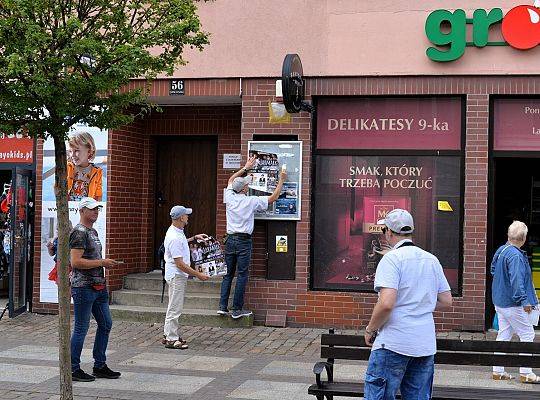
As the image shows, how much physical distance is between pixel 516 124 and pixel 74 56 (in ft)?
22.0

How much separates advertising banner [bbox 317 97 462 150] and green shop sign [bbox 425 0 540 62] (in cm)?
69

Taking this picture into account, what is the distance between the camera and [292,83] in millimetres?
10727

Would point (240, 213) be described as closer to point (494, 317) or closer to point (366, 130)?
point (366, 130)

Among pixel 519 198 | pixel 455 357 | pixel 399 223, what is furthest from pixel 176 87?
pixel 399 223

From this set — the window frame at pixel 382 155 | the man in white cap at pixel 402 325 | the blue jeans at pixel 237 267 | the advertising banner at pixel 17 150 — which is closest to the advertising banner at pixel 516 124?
the window frame at pixel 382 155

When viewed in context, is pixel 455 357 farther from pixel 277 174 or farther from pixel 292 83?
pixel 277 174

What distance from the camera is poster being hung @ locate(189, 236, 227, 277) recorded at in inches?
419

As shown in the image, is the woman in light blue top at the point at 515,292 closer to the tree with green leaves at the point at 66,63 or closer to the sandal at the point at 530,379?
the sandal at the point at 530,379

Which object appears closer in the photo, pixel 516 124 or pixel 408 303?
pixel 408 303

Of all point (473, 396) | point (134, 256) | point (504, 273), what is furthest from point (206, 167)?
point (473, 396)

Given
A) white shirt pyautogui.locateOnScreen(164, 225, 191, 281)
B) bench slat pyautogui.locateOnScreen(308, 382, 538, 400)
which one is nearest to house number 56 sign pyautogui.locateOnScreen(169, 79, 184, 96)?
white shirt pyautogui.locateOnScreen(164, 225, 191, 281)

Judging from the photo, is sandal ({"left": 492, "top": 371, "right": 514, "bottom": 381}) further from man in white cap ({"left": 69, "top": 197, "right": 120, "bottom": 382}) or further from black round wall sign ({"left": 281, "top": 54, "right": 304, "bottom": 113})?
black round wall sign ({"left": 281, "top": 54, "right": 304, "bottom": 113})

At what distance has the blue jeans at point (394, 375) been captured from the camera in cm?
526

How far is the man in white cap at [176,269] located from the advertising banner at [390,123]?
2843 mm
